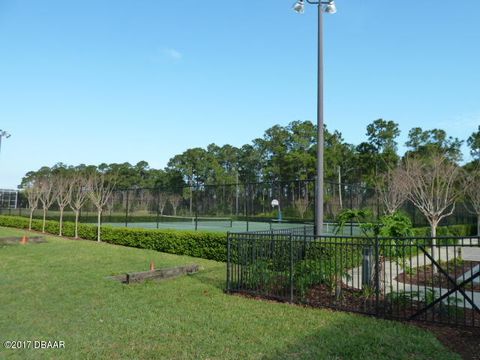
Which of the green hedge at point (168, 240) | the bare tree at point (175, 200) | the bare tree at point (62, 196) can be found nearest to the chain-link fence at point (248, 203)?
the bare tree at point (175, 200)

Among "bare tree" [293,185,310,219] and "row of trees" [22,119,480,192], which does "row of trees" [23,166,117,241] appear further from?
"row of trees" [22,119,480,192]

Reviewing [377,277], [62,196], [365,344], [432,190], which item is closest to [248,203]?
[432,190]

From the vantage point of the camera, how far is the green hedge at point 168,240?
40.9 feet

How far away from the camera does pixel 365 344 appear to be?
181 inches

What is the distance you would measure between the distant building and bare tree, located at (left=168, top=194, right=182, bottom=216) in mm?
24457

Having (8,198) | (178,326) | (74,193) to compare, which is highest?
(74,193)

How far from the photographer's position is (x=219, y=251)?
1231cm

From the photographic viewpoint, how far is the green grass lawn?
438 cm

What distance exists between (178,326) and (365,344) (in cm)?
247

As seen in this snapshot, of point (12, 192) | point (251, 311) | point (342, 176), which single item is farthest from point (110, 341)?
point (342, 176)

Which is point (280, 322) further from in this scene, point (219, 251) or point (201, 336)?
point (219, 251)

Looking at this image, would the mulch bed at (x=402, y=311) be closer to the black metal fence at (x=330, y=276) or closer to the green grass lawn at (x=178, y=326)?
the black metal fence at (x=330, y=276)

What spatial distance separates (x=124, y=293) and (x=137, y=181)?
267 feet

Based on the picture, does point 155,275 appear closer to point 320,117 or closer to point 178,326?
point 178,326
